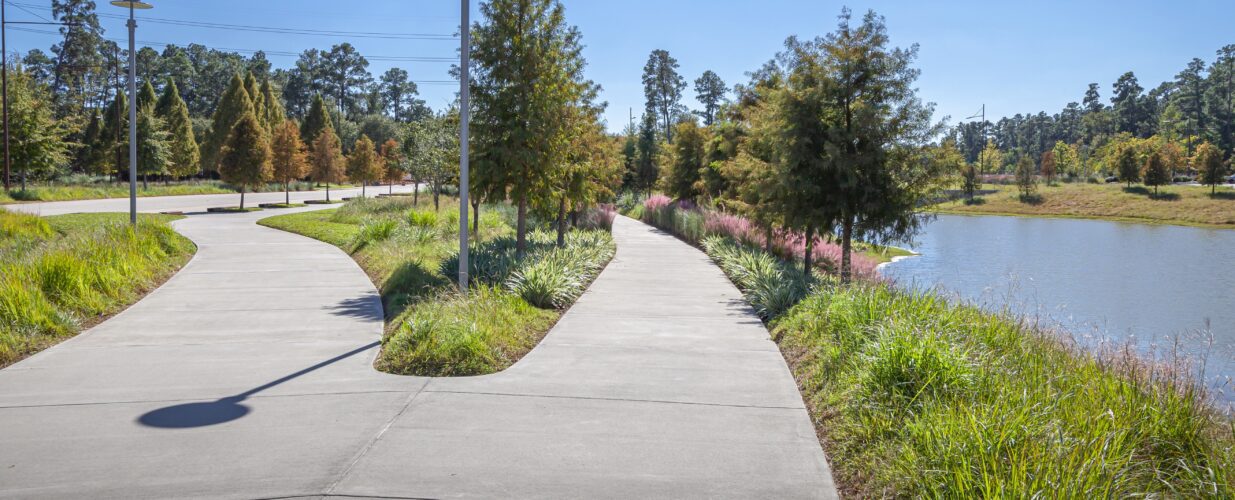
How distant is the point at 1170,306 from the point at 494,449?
18785mm

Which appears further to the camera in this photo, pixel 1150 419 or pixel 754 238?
pixel 754 238

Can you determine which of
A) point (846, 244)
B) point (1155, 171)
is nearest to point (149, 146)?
point (846, 244)

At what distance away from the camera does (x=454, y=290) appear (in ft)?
36.0

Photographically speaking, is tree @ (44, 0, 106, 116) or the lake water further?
tree @ (44, 0, 106, 116)

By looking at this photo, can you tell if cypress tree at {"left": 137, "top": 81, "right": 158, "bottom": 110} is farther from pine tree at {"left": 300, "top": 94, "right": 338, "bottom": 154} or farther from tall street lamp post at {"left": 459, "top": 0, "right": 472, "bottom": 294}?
tall street lamp post at {"left": 459, "top": 0, "right": 472, "bottom": 294}

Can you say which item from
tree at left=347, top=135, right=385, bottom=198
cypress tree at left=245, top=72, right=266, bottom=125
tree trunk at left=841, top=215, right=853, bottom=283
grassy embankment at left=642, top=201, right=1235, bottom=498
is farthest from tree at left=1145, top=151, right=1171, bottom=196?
cypress tree at left=245, top=72, right=266, bottom=125

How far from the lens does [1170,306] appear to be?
17.9 m

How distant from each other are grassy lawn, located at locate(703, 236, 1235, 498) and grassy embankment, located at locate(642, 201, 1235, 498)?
0.01m

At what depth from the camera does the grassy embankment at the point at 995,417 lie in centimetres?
405

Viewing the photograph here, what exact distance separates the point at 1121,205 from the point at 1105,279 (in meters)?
44.9

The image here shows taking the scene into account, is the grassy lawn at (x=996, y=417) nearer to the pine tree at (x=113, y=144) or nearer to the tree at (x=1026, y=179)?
the pine tree at (x=113, y=144)

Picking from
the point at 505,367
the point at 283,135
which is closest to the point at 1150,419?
the point at 505,367

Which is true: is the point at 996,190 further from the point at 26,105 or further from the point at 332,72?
the point at 332,72

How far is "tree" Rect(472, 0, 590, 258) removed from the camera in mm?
14688
